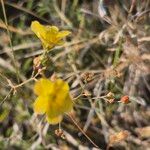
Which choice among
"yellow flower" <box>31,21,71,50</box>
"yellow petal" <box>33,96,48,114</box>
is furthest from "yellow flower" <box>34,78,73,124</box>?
"yellow flower" <box>31,21,71,50</box>

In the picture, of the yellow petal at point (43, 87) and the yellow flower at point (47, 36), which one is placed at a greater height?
the yellow flower at point (47, 36)

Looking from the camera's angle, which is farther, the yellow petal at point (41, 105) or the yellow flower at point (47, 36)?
the yellow flower at point (47, 36)

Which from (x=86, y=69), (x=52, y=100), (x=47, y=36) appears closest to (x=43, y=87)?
(x=52, y=100)

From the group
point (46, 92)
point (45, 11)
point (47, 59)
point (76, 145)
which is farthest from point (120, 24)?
point (46, 92)

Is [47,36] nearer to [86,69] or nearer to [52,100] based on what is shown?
[52,100]

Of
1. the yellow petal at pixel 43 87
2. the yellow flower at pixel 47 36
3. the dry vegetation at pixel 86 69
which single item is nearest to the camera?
the yellow petal at pixel 43 87

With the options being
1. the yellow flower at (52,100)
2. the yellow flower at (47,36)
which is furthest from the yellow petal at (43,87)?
the yellow flower at (47,36)

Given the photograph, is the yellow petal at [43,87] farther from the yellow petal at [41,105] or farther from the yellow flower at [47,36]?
the yellow flower at [47,36]

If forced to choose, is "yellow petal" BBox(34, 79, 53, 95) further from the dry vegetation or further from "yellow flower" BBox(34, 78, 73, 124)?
the dry vegetation

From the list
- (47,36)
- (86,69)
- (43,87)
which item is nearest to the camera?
(43,87)
